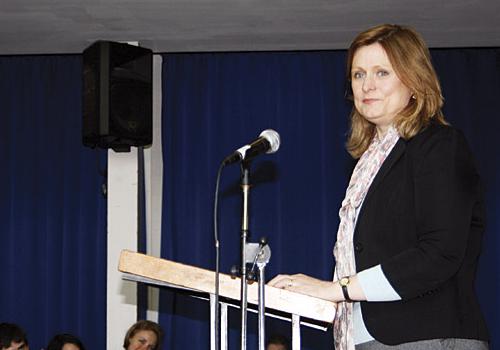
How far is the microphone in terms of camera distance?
195 centimetres

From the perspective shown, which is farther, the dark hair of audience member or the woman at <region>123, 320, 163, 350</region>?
the woman at <region>123, 320, 163, 350</region>

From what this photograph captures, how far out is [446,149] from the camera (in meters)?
1.64

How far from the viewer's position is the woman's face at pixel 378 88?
174cm

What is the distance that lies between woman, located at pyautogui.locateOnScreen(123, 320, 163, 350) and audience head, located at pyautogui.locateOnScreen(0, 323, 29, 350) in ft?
2.00

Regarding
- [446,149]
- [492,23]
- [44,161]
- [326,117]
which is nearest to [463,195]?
[446,149]

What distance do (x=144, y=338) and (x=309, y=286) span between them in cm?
374

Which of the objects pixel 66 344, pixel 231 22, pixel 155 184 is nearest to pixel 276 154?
→ pixel 155 184

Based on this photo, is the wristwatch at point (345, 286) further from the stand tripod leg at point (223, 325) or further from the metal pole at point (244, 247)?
the stand tripod leg at point (223, 325)

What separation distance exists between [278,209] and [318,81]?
0.96 m

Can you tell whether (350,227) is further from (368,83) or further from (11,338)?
(11,338)

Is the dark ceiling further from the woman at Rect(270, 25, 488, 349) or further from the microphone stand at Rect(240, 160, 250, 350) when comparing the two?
the woman at Rect(270, 25, 488, 349)

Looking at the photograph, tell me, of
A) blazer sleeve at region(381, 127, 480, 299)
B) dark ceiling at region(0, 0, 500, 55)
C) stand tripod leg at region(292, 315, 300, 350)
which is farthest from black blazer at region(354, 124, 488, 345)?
dark ceiling at region(0, 0, 500, 55)

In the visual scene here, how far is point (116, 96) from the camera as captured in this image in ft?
17.1

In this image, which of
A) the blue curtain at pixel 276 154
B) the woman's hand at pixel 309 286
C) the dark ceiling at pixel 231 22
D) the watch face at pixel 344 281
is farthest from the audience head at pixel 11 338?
the watch face at pixel 344 281
